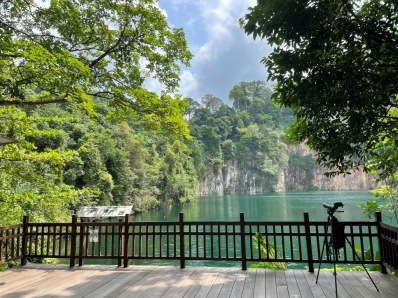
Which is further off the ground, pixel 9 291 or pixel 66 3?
pixel 66 3

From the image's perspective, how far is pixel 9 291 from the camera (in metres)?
3.04

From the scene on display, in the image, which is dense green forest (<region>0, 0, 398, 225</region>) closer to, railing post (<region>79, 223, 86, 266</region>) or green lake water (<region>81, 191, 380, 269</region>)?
railing post (<region>79, 223, 86, 266</region>)

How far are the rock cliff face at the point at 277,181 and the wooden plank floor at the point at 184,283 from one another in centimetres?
4291

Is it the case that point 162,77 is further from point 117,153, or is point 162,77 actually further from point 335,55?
point 117,153

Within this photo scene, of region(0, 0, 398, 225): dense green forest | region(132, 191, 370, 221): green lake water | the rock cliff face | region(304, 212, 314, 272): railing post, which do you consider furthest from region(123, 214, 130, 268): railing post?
the rock cliff face

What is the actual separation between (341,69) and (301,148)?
59654 mm

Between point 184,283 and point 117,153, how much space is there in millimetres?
16737

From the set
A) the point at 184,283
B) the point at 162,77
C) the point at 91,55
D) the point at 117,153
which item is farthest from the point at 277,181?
the point at 184,283

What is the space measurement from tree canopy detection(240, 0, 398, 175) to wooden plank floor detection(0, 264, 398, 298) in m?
1.73

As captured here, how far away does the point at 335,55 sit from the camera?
240cm

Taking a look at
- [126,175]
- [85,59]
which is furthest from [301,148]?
[85,59]

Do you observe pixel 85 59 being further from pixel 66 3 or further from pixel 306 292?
pixel 306 292

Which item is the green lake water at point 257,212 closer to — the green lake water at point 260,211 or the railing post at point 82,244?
the green lake water at point 260,211

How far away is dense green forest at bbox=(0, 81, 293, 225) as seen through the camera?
5.38m
